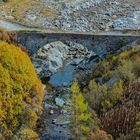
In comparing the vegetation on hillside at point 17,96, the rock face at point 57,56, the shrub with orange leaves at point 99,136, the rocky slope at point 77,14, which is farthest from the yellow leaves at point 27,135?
the rocky slope at point 77,14

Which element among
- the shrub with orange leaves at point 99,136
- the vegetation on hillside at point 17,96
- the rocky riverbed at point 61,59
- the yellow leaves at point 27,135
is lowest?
the rocky riverbed at point 61,59

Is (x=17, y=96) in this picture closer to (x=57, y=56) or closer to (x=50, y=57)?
(x=50, y=57)

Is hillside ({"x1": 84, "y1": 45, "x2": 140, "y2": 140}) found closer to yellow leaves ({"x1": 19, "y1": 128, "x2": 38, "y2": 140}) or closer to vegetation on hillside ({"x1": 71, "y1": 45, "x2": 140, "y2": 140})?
vegetation on hillside ({"x1": 71, "y1": 45, "x2": 140, "y2": 140})

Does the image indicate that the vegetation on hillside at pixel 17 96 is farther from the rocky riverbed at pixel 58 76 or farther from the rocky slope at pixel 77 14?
the rocky slope at pixel 77 14

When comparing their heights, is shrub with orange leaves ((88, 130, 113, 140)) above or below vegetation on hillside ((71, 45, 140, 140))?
above

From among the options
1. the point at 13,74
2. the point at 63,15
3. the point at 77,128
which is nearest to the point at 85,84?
the point at 13,74

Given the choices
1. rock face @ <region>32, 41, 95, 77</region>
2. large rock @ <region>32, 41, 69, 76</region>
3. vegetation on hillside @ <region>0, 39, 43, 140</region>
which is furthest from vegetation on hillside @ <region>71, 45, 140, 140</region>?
large rock @ <region>32, 41, 69, 76</region>

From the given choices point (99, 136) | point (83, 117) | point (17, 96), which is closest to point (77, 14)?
point (17, 96)
